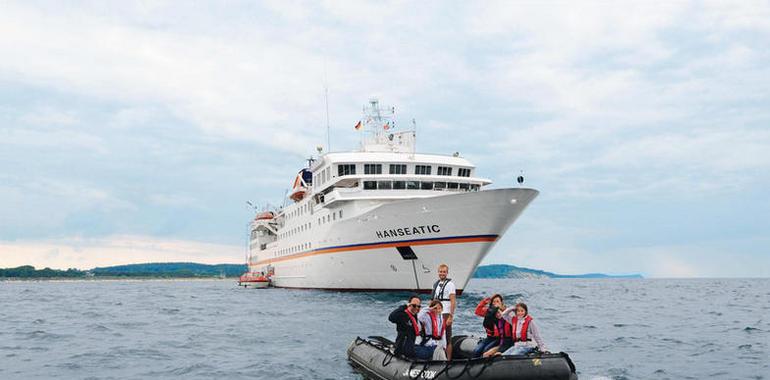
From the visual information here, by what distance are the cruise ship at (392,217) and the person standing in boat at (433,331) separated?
1970 cm

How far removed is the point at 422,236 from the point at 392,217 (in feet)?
6.88

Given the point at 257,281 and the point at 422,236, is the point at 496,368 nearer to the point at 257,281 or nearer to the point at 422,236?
the point at 422,236

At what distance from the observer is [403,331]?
12.6m

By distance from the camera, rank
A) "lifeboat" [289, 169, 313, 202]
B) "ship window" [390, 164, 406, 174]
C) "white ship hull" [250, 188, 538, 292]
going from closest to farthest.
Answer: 1. "white ship hull" [250, 188, 538, 292]
2. "ship window" [390, 164, 406, 174]
3. "lifeboat" [289, 169, 313, 202]

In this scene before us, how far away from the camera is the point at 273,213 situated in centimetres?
6838

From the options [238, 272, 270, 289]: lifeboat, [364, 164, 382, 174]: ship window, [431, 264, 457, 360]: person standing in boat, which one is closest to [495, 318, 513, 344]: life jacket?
[431, 264, 457, 360]: person standing in boat

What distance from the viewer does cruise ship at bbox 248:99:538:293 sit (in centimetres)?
3294

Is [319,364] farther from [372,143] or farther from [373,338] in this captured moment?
[372,143]

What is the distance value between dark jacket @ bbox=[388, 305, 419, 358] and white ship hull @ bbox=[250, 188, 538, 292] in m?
19.6

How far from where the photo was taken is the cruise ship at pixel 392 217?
32938mm

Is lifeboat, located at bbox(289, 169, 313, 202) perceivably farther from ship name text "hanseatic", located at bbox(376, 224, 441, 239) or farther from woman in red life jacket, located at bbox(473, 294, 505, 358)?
woman in red life jacket, located at bbox(473, 294, 505, 358)

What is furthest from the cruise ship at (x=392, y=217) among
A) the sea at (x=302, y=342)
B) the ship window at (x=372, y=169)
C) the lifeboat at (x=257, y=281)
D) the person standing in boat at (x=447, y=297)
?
the person standing in boat at (x=447, y=297)

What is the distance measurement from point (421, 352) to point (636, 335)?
13.7 m

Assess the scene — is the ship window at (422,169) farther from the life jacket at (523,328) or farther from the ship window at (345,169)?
the life jacket at (523,328)
